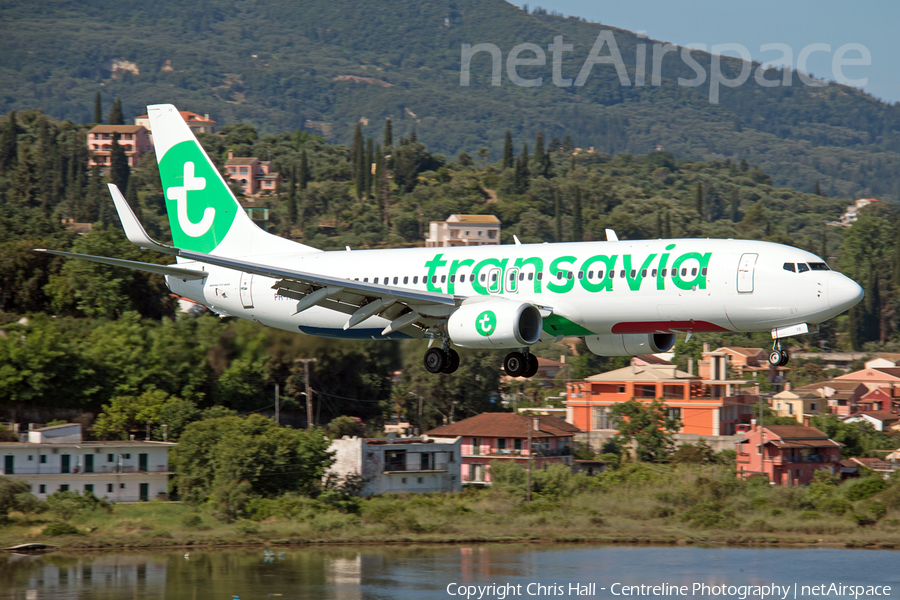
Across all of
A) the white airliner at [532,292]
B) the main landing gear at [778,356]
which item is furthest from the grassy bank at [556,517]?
the main landing gear at [778,356]

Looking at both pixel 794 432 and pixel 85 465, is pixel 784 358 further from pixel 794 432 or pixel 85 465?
pixel 794 432

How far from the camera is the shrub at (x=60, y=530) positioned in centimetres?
7688

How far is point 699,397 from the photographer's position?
107875mm

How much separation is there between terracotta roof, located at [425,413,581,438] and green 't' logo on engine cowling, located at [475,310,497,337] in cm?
6259

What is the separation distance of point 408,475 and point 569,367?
62096mm

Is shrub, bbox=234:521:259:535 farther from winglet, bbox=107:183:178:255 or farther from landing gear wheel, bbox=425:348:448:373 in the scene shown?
winglet, bbox=107:183:178:255

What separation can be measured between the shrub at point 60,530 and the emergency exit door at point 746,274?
59.7m

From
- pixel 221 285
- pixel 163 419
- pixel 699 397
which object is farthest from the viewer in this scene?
pixel 699 397

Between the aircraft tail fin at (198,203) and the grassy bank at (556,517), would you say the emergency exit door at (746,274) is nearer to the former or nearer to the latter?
the aircraft tail fin at (198,203)

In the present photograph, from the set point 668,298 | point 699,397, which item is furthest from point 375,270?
point 699,397

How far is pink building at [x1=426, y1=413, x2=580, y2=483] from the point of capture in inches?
3799

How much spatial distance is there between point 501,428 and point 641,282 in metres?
65.6

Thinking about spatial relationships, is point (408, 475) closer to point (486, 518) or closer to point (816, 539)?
point (486, 518)

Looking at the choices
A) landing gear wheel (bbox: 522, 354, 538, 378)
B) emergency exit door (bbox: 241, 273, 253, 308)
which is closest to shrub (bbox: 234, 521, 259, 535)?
emergency exit door (bbox: 241, 273, 253, 308)
